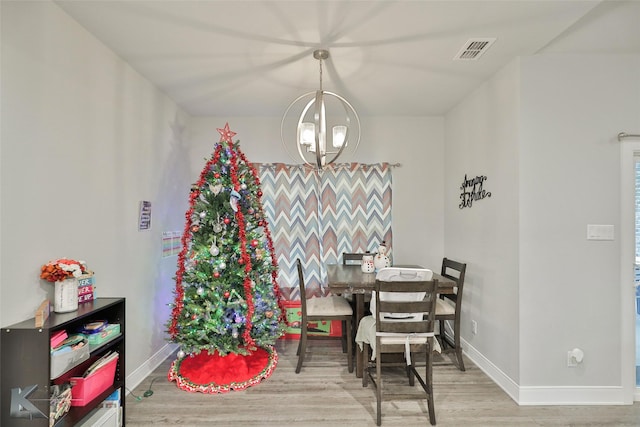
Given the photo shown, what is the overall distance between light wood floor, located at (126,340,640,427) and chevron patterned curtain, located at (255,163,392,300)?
4.48 ft

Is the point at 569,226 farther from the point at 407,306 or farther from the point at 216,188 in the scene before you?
the point at 216,188

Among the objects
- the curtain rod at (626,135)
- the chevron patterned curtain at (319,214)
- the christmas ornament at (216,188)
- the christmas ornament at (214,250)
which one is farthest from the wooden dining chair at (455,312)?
the christmas ornament at (216,188)

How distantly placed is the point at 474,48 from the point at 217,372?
3.17 meters

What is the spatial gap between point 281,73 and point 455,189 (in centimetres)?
220

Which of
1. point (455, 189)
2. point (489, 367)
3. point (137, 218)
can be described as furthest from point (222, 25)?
point (489, 367)

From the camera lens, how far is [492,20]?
2.02m

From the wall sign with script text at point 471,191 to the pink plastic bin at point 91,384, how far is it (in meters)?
3.13

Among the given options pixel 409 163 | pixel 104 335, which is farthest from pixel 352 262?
pixel 104 335

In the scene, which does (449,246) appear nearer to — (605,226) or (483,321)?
(483,321)

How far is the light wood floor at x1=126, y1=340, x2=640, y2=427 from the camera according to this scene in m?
2.23

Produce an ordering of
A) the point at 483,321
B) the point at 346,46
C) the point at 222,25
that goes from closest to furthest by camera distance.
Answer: the point at 222,25 → the point at 346,46 → the point at 483,321

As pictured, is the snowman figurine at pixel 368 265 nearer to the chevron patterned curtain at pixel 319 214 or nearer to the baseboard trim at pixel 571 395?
the chevron patterned curtain at pixel 319 214

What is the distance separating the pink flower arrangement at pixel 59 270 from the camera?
68.2 inches

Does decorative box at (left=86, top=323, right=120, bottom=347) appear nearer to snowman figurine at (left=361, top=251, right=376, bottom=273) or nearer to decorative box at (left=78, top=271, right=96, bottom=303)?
decorative box at (left=78, top=271, right=96, bottom=303)
